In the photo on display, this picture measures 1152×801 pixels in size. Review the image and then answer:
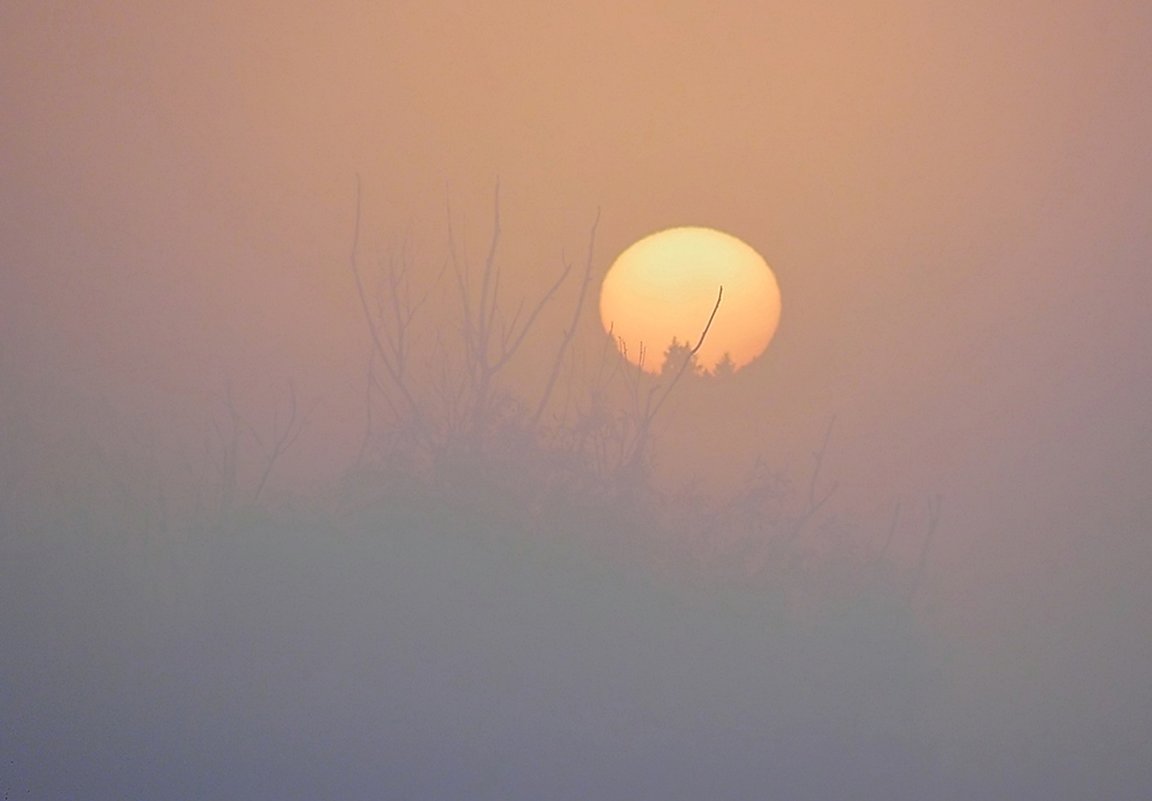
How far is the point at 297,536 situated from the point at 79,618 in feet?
2.04

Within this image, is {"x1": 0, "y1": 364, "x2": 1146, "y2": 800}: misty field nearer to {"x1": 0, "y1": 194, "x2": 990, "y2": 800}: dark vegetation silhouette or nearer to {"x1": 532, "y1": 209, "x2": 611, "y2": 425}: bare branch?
{"x1": 0, "y1": 194, "x2": 990, "y2": 800}: dark vegetation silhouette

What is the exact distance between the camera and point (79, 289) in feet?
10.3

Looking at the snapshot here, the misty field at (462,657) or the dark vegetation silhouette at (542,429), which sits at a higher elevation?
the dark vegetation silhouette at (542,429)

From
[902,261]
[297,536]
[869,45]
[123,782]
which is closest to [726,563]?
[902,261]

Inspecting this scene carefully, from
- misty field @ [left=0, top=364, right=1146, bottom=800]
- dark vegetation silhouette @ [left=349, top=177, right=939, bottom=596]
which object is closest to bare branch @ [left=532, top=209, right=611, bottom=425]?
dark vegetation silhouette @ [left=349, top=177, right=939, bottom=596]

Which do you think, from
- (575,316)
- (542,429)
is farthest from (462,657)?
(575,316)

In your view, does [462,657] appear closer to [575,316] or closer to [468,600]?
[468,600]

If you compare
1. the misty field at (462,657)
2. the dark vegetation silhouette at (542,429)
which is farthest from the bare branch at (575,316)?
the misty field at (462,657)

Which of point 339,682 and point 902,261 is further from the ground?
point 902,261

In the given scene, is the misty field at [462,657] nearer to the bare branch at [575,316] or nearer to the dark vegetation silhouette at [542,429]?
the dark vegetation silhouette at [542,429]

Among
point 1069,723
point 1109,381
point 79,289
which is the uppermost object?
point 1109,381

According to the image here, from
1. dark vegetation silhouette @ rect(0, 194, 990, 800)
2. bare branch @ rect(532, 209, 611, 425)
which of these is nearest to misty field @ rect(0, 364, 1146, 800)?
dark vegetation silhouette @ rect(0, 194, 990, 800)

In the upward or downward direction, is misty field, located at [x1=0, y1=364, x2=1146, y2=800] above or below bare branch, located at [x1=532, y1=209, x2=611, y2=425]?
below

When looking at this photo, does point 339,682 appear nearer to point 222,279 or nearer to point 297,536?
point 297,536
